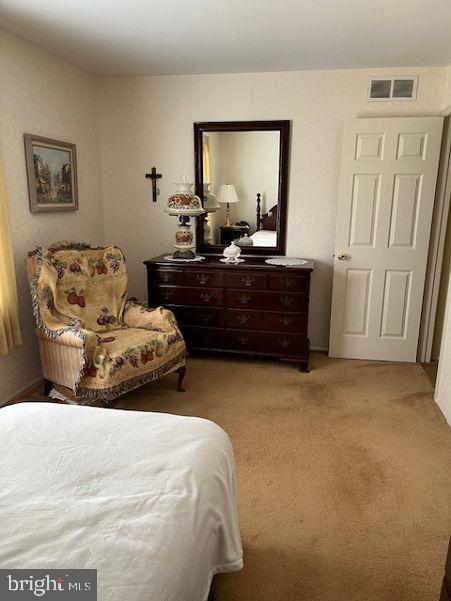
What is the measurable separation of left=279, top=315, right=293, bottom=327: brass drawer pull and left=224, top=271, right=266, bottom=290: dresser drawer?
0.30 m

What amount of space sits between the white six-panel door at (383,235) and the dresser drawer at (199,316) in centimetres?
105

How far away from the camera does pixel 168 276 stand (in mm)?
3617

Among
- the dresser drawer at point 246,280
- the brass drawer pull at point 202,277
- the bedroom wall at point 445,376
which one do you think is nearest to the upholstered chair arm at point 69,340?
the brass drawer pull at point 202,277

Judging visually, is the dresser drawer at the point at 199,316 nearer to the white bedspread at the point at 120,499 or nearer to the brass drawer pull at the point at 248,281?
the brass drawer pull at the point at 248,281

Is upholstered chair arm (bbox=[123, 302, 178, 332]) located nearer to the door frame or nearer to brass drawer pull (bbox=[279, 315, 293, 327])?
brass drawer pull (bbox=[279, 315, 293, 327])

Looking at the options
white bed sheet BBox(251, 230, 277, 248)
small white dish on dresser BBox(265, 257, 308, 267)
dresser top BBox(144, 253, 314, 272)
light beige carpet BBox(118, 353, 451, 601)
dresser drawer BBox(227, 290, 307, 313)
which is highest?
white bed sheet BBox(251, 230, 277, 248)

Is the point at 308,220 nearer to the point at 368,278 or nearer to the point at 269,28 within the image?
the point at 368,278

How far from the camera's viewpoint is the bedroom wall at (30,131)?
282cm

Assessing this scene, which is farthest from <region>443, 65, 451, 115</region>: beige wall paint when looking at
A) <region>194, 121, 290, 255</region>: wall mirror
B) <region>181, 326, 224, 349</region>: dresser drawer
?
<region>181, 326, 224, 349</region>: dresser drawer

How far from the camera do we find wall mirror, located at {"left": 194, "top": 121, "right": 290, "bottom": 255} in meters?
3.69

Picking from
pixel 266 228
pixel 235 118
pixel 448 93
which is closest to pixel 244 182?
pixel 266 228

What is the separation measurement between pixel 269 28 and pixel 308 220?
159 centimetres

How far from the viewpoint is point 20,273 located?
3.04 metres

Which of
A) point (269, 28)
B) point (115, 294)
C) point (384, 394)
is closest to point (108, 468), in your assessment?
point (115, 294)
